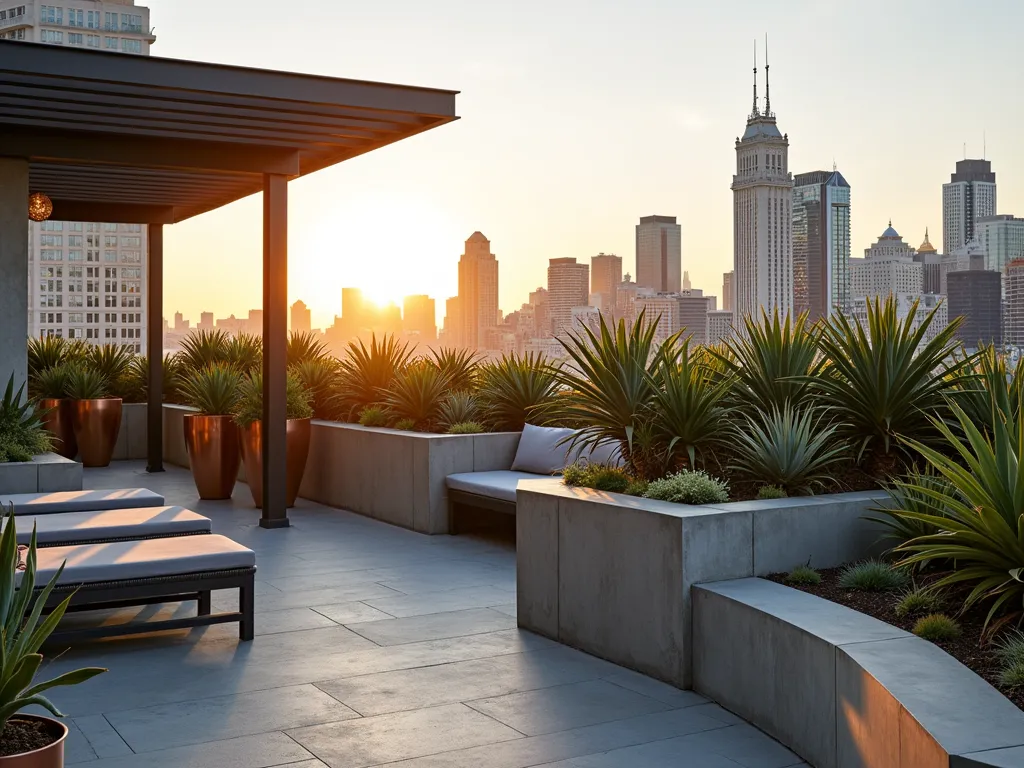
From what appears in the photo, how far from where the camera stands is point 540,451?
8.24m

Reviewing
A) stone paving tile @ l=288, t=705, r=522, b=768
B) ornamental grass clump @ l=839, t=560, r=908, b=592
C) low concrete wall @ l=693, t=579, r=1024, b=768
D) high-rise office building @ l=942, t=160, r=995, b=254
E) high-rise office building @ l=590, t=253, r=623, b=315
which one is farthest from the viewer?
high-rise office building @ l=590, t=253, r=623, b=315

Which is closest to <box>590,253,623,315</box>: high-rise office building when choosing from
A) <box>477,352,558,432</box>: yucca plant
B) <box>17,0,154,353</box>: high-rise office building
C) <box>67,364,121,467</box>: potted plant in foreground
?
<box>67,364,121,467</box>: potted plant in foreground

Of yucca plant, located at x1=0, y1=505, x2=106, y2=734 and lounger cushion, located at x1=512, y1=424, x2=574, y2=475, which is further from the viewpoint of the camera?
lounger cushion, located at x1=512, y1=424, x2=574, y2=475

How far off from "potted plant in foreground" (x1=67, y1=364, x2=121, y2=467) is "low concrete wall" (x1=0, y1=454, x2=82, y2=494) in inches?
231

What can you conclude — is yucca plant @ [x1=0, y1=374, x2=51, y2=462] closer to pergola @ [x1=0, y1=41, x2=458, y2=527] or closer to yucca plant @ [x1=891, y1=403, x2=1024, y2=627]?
pergola @ [x1=0, y1=41, x2=458, y2=527]

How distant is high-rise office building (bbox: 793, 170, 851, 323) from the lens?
1729 inches

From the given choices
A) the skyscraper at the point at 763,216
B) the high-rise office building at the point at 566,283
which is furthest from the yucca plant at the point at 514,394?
the skyscraper at the point at 763,216

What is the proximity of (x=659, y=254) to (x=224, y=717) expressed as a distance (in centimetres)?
5796

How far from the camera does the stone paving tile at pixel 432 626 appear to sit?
5.26m

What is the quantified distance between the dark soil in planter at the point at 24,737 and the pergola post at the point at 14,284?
673 cm

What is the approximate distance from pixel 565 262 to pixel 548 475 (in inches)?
1321

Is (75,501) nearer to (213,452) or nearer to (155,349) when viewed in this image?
(213,452)

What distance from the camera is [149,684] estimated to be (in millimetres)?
4445

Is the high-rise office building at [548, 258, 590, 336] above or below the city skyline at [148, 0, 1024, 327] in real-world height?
below
